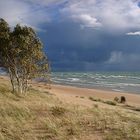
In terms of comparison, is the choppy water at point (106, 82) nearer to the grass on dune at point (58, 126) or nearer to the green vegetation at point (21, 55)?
the green vegetation at point (21, 55)

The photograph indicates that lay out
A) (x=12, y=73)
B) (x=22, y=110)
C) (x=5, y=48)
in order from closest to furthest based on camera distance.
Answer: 1. (x=22, y=110)
2. (x=5, y=48)
3. (x=12, y=73)

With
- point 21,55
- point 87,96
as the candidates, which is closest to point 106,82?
point 87,96

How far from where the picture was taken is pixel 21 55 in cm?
2166

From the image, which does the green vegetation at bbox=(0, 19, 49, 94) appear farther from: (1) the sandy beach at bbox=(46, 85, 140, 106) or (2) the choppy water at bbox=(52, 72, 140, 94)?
(2) the choppy water at bbox=(52, 72, 140, 94)

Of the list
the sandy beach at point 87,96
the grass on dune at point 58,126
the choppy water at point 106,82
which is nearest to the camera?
the grass on dune at point 58,126

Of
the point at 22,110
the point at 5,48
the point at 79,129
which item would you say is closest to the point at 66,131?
the point at 79,129

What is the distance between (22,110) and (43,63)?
38.0 feet

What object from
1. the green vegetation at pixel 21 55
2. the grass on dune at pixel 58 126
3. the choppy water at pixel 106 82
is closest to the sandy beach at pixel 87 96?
the green vegetation at pixel 21 55

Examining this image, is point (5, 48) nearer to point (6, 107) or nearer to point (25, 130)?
point (6, 107)

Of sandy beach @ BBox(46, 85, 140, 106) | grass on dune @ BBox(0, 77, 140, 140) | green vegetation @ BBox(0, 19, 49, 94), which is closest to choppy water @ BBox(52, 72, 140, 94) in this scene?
sandy beach @ BBox(46, 85, 140, 106)

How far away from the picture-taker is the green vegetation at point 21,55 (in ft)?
69.2

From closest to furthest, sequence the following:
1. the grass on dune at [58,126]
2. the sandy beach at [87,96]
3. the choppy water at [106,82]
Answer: the grass on dune at [58,126] → the sandy beach at [87,96] → the choppy water at [106,82]

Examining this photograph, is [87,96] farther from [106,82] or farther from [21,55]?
[106,82]

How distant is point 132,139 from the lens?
8.31 meters
